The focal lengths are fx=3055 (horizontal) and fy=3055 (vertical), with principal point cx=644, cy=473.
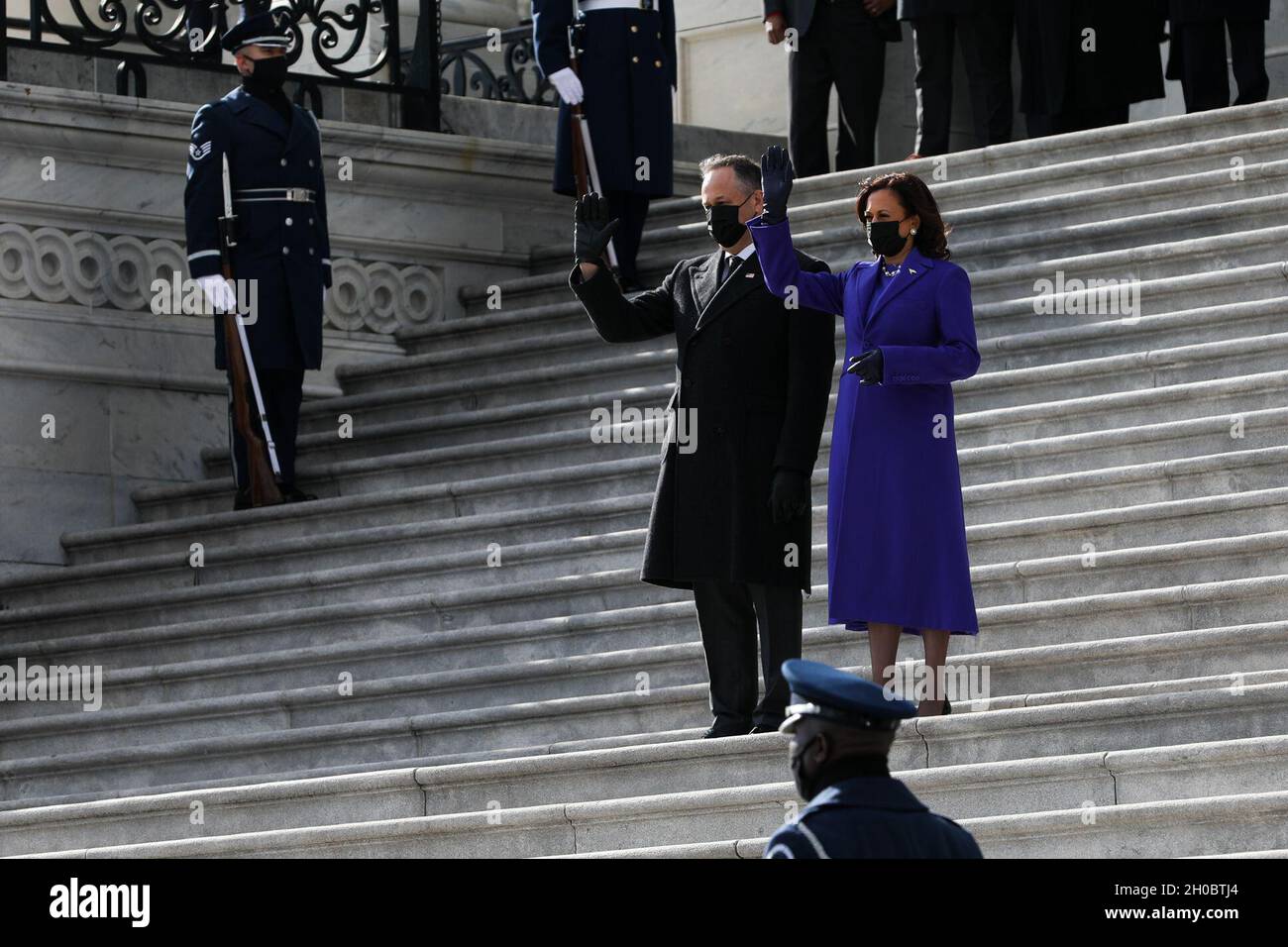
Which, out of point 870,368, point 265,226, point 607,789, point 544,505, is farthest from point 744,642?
point 265,226

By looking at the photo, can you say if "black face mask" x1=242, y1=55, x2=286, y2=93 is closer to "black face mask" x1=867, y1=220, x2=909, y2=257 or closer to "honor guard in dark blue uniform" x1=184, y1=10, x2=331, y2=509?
"honor guard in dark blue uniform" x1=184, y1=10, x2=331, y2=509

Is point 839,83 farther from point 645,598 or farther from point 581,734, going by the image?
point 581,734

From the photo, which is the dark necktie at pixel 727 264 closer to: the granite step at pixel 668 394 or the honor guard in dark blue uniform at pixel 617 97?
the granite step at pixel 668 394

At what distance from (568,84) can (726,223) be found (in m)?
4.26

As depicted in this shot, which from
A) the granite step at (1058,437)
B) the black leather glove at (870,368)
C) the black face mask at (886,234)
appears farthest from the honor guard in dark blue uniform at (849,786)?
the granite step at (1058,437)

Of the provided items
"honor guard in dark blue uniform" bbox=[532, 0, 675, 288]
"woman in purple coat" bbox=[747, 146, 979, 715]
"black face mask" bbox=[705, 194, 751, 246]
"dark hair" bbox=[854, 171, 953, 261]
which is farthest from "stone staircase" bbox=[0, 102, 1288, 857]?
"black face mask" bbox=[705, 194, 751, 246]

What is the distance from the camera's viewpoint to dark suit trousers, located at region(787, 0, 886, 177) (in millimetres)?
14125

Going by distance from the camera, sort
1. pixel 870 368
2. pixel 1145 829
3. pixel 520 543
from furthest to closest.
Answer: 1. pixel 520 543
2. pixel 870 368
3. pixel 1145 829

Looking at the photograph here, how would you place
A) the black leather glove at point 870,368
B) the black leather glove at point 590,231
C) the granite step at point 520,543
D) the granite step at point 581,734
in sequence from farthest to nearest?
the granite step at point 520,543
the black leather glove at point 590,231
the black leather glove at point 870,368
the granite step at point 581,734

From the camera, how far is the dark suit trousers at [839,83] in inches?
556

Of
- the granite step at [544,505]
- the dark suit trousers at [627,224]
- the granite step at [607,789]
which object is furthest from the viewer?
the dark suit trousers at [627,224]

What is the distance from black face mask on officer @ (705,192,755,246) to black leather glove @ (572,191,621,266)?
0.31 m

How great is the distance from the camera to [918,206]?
885 centimetres

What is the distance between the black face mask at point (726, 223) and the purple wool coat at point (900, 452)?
21 cm
